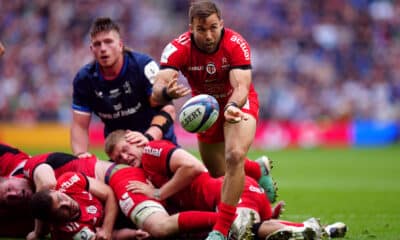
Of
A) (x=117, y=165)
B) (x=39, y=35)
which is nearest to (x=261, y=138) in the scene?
(x=39, y=35)

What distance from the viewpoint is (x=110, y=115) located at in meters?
9.63

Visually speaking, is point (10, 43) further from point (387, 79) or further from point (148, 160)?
point (148, 160)

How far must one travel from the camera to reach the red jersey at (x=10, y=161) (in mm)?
8617

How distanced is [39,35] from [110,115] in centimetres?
1782

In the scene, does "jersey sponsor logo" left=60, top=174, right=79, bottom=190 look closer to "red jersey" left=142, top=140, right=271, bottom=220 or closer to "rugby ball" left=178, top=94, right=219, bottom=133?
"red jersey" left=142, top=140, right=271, bottom=220

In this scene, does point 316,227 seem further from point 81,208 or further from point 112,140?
point 112,140

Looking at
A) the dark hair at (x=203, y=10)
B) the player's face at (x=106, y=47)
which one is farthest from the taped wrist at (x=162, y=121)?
the dark hair at (x=203, y=10)

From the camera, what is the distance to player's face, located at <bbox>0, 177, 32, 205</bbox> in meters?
7.71

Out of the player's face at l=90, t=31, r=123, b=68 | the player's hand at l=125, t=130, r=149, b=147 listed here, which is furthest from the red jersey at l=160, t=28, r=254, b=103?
the player's face at l=90, t=31, r=123, b=68

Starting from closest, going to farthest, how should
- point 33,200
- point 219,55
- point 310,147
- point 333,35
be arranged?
point 33,200
point 219,55
point 310,147
point 333,35

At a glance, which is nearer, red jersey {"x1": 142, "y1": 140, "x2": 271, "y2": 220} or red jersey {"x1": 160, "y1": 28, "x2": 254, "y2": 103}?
red jersey {"x1": 142, "y1": 140, "x2": 271, "y2": 220}

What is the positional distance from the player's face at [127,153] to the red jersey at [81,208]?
2.61 ft

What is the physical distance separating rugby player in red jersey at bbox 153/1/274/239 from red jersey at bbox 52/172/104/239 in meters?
1.11

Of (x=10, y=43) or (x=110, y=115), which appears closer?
(x=110, y=115)
